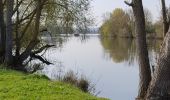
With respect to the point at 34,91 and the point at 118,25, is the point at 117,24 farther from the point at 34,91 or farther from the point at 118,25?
the point at 34,91

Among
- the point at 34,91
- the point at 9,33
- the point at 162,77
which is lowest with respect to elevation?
the point at 34,91

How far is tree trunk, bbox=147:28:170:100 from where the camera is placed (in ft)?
29.4

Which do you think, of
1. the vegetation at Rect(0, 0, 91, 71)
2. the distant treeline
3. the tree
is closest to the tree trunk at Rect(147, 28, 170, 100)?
the tree

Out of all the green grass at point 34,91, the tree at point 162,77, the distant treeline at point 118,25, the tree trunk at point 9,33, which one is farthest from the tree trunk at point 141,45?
the distant treeline at point 118,25

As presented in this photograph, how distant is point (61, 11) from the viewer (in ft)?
77.8

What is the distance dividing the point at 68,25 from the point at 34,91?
13456 mm

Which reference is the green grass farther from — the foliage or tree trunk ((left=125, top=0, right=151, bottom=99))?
the foliage

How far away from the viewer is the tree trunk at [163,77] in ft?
29.4

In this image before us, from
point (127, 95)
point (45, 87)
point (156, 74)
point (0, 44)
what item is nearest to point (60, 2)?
point (0, 44)

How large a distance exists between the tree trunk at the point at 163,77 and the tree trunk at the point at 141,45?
200 cm

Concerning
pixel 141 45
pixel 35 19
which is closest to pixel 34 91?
pixel 141 45

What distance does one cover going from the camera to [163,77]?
29.9ft

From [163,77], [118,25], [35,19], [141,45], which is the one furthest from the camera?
[118,25]

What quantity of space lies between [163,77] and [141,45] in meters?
2.44
